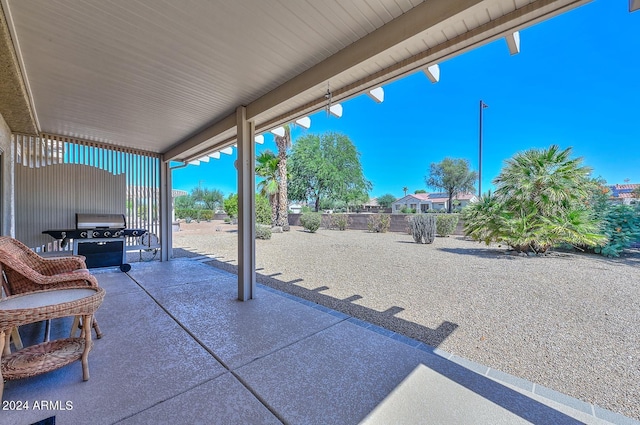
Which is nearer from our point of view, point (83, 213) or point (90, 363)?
point (90, 363)

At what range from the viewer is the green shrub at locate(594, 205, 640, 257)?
691 centimetres

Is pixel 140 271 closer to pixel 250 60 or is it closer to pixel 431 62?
pixel 250 60

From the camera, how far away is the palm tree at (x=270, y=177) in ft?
49.6

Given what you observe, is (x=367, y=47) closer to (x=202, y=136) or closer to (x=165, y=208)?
(x=202, y=136)

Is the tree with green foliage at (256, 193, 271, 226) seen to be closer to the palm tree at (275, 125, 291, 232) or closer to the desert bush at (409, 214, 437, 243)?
the palm tree at (275, 125, 291, 232)

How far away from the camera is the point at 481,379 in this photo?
1981 mm

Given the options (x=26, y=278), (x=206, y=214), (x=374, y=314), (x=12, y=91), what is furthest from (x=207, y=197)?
(x=374, y=314)

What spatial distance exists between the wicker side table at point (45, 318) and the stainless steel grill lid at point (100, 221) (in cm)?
440

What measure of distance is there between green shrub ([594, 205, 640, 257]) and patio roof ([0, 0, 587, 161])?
8.24 m

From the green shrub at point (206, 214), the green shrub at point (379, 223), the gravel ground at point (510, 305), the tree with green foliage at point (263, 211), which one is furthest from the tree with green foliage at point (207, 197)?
the gravel ground at point (510, 305)

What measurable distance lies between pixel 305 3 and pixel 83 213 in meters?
6.62

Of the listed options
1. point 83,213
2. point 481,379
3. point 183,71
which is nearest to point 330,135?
point 83,213

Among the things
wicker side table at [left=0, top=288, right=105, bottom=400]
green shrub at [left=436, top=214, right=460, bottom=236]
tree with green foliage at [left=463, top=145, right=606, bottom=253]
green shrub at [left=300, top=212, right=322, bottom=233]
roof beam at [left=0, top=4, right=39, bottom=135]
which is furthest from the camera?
green shrub at [left=300, top=212, right=322, bottom=233]

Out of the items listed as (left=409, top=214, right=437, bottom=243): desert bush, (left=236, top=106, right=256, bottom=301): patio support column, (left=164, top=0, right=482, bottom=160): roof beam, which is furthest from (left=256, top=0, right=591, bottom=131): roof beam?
(left=409, top=214, right=437, bottom=243): desert bush
